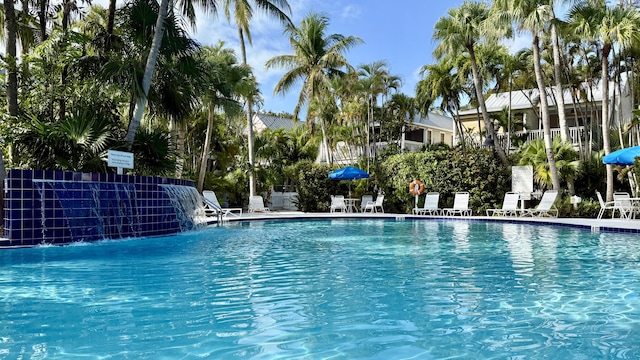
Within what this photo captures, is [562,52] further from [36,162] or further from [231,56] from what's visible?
[36,162]

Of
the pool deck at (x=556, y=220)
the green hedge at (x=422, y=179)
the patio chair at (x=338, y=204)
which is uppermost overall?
the green hedge at (x=422, y=179)

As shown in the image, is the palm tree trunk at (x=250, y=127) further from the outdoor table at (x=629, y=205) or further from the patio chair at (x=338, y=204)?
→ the outdoor table at (x=629, y=205)

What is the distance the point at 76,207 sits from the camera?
9328 mm

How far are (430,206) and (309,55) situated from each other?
10.9 metres

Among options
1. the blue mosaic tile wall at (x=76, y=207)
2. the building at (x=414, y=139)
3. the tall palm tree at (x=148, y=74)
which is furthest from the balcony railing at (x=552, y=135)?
the blue mosaic tile wall at (x=76, y=207)

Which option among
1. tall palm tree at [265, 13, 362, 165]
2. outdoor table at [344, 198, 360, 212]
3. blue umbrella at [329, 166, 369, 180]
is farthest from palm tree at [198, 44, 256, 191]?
outdoor table at [344, 198, 360, 212]

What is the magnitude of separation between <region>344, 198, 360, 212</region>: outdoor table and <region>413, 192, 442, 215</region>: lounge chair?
10.6 ft

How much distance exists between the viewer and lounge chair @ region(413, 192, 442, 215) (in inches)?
741

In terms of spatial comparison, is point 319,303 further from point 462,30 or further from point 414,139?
point 414,139

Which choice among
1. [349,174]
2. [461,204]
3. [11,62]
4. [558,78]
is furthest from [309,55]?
[11,62]

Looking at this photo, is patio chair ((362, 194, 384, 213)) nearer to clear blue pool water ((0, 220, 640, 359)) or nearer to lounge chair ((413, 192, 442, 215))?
lounge chair ((413, 192, 442, 215))

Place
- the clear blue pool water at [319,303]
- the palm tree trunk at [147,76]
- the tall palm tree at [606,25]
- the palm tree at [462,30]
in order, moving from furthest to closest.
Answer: the palm tree at [462,30], the tall palm tree at [606,25], the palm tree trunk at [147,76], the clear blue pool water at [319,303]

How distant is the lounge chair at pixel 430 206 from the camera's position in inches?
741

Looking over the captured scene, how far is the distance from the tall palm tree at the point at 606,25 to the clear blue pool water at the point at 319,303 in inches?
395
